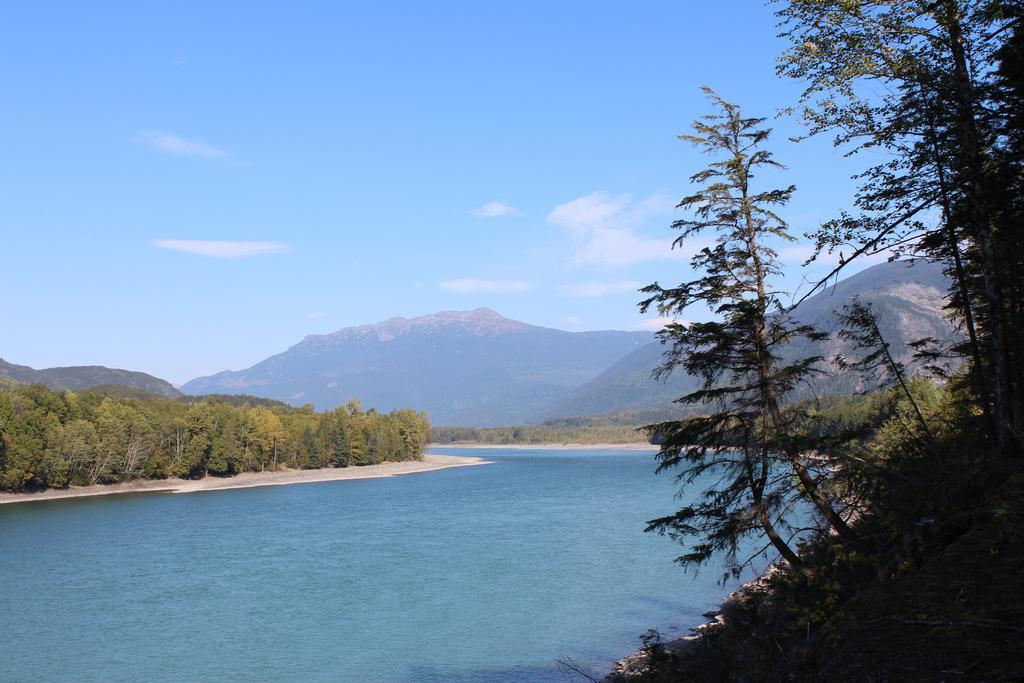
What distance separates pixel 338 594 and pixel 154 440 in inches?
3553

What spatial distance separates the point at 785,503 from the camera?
16922 millimetres

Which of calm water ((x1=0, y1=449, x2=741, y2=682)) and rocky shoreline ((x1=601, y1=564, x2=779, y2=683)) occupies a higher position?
rocky shoreline ((x1=601, y1=564, x2=779, y2=683))

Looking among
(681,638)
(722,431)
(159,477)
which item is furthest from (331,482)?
(722,431)

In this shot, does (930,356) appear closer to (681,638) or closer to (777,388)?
(777,388)

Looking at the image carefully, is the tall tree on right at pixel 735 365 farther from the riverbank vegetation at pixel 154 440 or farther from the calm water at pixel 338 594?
the riverbank vegetation at pixel 154 440

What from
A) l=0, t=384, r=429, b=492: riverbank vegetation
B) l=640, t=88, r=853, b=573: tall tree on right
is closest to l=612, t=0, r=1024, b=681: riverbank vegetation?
l=640, t=88, r=853, b=573: tall tree on right

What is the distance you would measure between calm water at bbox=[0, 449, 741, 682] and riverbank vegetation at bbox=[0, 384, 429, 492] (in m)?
24.0

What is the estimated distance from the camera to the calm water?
2752 cm

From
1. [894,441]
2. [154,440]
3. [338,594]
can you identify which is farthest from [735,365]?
[154,440]

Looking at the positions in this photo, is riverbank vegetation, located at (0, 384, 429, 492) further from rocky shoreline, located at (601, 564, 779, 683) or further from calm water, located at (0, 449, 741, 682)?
rocky shoreline, located at (601, 564, 779, 683)

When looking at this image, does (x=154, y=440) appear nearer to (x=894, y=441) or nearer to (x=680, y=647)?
(x=680, y=647)

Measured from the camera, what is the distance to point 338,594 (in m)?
38.6

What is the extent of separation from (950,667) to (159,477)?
125756 mm

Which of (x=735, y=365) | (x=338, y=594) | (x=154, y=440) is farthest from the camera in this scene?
(x=154, y=440)
